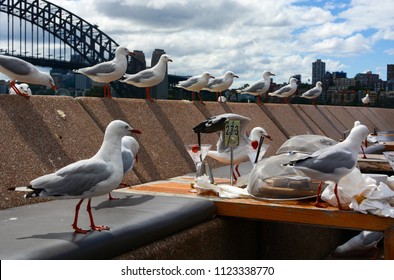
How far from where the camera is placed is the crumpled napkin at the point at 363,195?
3.40m

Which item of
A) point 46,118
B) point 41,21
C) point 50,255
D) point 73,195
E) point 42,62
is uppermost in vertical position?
point 41,21

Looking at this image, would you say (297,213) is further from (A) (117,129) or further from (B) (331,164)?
(A) (117,129)

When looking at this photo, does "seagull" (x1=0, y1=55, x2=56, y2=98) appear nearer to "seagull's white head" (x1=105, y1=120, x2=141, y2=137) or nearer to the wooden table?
the wooden table

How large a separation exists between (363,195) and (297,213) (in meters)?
0.45

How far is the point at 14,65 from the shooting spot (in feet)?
15.4

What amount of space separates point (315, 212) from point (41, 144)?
7.19ft

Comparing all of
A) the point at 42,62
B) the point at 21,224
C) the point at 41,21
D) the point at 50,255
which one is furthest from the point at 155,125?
the point at 41,21

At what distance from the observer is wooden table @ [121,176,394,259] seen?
337 centimetres

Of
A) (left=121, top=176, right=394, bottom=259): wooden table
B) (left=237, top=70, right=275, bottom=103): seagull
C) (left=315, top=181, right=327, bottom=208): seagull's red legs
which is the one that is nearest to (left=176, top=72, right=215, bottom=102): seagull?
(left=237, top=70, right=275, bottom=103): seagull

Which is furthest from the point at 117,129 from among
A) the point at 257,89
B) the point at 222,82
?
the point at 257,89

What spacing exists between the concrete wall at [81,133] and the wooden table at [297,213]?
0.69 metres

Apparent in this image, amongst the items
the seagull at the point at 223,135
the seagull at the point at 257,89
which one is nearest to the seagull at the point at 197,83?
the seagull at the point at 257,89
